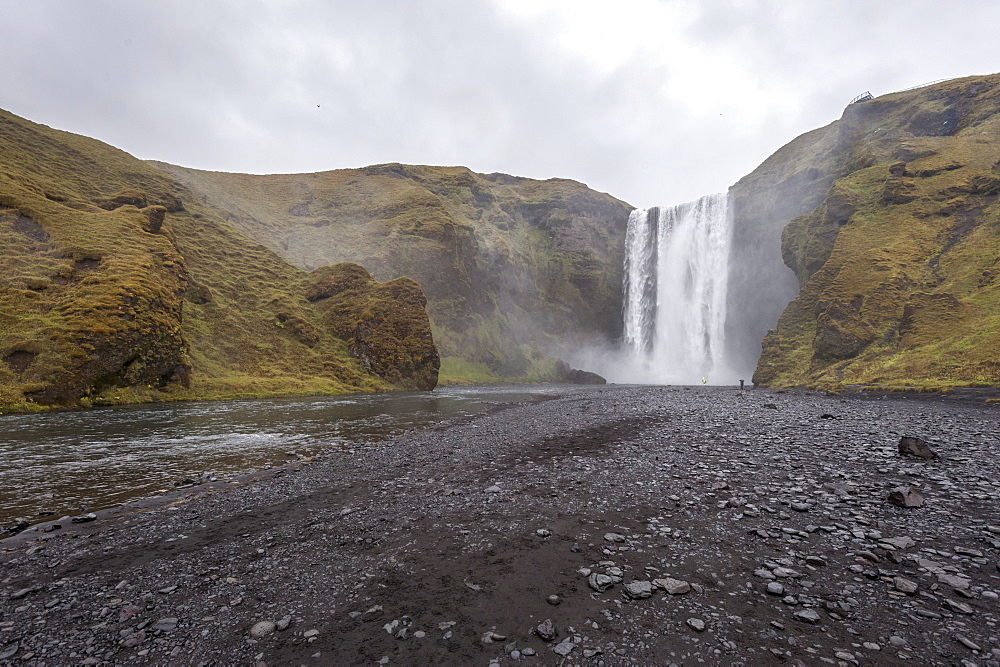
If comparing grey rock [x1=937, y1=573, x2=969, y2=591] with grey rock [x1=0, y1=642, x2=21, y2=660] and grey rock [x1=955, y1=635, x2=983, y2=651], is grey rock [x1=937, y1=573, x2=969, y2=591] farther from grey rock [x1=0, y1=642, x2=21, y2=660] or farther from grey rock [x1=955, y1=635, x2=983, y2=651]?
grey rock [x1=0, y1=642, x2=21, y2=660]

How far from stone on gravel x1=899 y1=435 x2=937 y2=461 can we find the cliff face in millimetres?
21022

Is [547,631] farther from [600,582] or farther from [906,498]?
[906,498]

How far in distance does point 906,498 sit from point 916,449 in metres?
4.98

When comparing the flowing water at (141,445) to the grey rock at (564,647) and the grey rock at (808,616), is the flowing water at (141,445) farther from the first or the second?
the grey rock at (808,616)

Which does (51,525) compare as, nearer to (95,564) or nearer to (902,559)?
(95,564)

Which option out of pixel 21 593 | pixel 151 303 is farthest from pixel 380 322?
pixel 21 593

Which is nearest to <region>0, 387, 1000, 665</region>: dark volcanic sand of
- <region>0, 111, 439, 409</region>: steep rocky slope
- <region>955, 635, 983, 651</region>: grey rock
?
<region>955, 635, 983, 651</region>: grey rock

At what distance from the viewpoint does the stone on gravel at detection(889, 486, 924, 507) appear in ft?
24.4

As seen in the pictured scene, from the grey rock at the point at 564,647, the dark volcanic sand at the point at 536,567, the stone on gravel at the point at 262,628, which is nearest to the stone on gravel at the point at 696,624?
the dark volcanic sand at the point at 536,567

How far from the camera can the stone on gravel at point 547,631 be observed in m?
4.36

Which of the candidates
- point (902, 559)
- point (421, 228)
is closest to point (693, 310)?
point (421, 228)

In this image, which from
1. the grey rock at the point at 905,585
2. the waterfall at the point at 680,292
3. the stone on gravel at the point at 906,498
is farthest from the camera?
the waterfall at the point at 680,292

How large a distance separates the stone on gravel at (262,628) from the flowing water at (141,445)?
25.0 ft

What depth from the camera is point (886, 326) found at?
35625 mm
